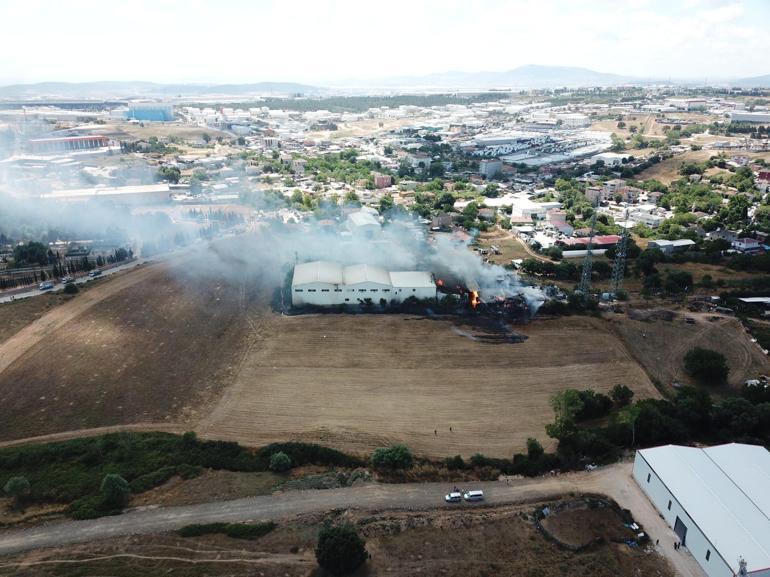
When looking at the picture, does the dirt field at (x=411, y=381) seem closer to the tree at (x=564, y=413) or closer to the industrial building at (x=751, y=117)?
the tree at (x=564, y=413)

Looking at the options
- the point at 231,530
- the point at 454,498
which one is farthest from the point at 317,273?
the point at 231,530

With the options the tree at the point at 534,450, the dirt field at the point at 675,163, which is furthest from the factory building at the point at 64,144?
the tree at the point at 534,450

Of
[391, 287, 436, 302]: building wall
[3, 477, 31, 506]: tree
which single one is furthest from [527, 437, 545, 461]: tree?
[3, 477, 31, 506]: tree

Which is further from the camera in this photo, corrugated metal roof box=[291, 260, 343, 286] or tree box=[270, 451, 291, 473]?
corrugated metal roof box=[291, 260, 343, 286]

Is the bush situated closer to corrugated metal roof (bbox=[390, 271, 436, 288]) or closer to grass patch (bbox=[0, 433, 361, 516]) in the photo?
grass patch (bbox=[0, 433, 361, 516])

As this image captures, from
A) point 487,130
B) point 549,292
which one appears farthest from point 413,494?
point 487,130
